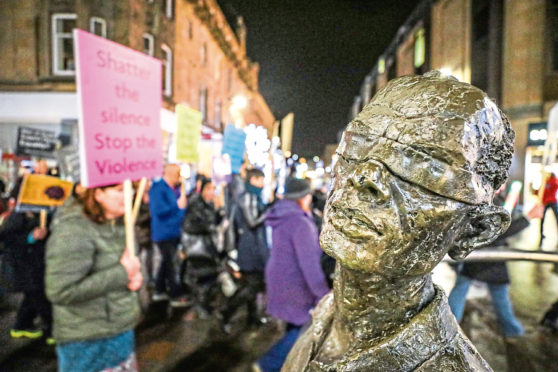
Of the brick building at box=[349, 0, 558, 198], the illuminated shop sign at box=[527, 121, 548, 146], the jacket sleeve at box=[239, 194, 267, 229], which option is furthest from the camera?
the brick building at box=[349, 0, 558, 198]

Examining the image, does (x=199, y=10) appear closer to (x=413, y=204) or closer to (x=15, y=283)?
(x=15, y=283)

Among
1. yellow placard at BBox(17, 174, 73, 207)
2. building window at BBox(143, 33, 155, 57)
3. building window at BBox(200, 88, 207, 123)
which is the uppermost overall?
building window at BBox(143, 33, 155, 57)

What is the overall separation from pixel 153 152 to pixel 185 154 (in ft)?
7.73

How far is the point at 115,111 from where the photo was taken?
2.74m

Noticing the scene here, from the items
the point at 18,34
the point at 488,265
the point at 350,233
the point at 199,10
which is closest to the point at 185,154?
the point at 488,265

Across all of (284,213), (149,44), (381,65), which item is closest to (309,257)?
(284,213)

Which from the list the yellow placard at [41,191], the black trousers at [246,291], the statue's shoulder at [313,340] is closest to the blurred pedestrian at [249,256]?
the black trousers at [246,291]

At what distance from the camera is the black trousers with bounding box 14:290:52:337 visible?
15.0 ft

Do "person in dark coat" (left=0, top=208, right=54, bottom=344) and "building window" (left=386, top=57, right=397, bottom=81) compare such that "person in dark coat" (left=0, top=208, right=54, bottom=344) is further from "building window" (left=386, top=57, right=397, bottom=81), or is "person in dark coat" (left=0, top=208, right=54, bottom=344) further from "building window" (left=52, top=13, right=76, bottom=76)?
"building window" (left=386, top=57, right=397, bottom=81)

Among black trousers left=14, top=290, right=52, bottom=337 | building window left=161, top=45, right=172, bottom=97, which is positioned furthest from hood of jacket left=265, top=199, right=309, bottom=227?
building window left=161, top=45, right=172, bottom=97

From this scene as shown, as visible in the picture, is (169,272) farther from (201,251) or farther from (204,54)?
(204,54)

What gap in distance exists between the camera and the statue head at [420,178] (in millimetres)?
767

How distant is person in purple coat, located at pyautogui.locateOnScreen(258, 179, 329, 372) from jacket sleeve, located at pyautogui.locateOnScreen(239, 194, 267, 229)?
1537 millimetres

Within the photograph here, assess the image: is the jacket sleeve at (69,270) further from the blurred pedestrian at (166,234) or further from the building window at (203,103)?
the building window at (203,103)
